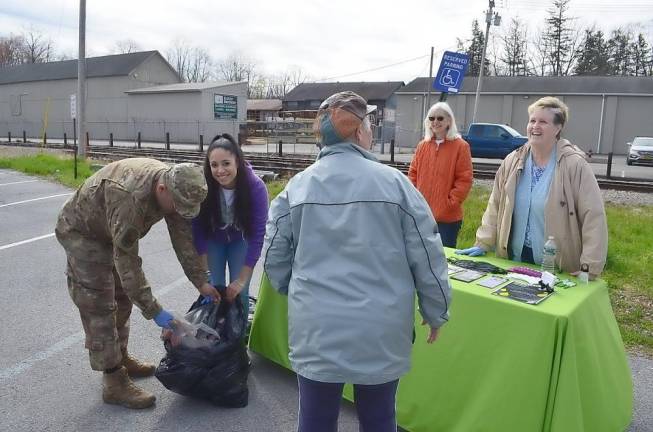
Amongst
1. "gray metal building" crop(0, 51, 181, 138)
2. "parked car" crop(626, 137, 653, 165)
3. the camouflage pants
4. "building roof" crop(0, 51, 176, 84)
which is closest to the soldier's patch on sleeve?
the camouflage pants

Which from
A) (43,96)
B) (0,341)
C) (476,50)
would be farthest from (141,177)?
(476,50)

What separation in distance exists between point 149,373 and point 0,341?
141 centimetres

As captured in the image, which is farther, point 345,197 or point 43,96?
point 43,96

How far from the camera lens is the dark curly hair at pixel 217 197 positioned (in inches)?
139

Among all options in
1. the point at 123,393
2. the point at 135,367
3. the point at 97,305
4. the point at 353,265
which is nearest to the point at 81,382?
the point at 135,367

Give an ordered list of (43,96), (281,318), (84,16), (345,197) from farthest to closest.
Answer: (43,96)
(84,16)
(281,318)
(345,197)

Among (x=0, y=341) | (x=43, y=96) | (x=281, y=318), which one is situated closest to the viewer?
(x=281, y=318)

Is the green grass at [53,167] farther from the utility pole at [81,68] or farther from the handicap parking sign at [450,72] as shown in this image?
the handicap parking sign at [450,72]

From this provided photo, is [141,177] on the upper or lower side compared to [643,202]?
upper

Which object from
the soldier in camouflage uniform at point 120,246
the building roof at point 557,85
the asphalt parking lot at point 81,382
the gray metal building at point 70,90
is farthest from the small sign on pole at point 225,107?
the soldier in camouflage uniform at point 120,246

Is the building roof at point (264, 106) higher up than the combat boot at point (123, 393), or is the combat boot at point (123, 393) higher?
the building roof at point (264, 106)

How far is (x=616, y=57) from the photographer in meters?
54.8

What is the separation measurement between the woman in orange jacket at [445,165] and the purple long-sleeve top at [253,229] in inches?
72.1

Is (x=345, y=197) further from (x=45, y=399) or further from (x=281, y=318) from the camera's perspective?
(x=45, y=399)
